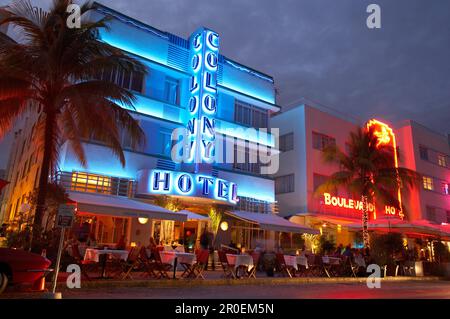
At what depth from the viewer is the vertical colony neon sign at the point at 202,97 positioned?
20.8m

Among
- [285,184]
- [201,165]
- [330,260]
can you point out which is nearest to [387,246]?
[330,260]

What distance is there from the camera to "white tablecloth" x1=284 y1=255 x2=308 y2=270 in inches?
634

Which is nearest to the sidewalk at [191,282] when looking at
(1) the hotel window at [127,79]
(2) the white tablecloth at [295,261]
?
(2) the white tablecloth at [295,261]

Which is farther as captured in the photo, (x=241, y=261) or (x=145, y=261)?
(x=241, y=261)

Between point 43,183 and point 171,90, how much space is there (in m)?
12.5

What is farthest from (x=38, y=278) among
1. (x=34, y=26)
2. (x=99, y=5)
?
(x=99, y=5)

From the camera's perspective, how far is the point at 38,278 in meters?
9.19

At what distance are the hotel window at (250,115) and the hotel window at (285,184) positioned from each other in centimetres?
493

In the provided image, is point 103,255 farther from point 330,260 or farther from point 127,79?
point 127,79

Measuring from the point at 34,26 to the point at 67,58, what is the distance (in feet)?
4.70

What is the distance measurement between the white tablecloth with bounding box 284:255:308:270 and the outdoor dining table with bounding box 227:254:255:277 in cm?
219

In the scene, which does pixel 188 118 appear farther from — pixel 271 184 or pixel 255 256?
pixel 255 256

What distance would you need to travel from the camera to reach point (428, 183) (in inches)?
1453

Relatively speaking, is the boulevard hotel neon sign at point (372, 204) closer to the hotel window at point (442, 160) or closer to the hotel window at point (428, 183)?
the hotel window at point (428, 183)
